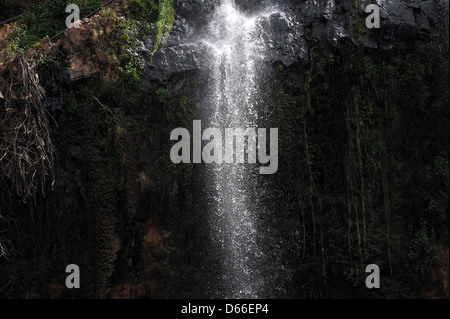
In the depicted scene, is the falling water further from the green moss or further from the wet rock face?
the green moss

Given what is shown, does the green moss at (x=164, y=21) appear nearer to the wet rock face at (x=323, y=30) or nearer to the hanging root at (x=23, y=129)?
the wet rock face at (x=323, y=30)

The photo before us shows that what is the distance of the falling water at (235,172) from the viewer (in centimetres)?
732

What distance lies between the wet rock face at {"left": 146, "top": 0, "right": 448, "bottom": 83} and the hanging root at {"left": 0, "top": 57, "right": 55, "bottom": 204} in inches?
77.1

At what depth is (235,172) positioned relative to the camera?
24.7ft

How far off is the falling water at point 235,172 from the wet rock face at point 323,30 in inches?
12.2

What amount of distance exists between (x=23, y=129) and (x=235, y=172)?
137 inches

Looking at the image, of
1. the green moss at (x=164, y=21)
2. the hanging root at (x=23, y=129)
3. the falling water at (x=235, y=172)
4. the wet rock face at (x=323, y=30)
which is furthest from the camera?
the green moss at (x=164, y=21)

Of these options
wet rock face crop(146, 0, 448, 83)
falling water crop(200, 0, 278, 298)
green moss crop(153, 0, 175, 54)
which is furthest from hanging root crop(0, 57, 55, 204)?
falling water crop(200, 0, 278, 298)

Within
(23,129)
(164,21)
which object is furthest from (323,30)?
(23,129)

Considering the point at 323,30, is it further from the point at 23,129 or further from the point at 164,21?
the point at 23,129

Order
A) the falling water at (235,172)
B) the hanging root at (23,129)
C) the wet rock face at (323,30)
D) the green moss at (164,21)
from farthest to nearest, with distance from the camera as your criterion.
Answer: the green moss at (164,21), the wet rock face at (323,30), the falling water at (235,172), the hanging root at (23,129)

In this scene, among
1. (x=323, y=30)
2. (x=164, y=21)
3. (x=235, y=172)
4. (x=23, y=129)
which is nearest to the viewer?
(x=23, y=129)

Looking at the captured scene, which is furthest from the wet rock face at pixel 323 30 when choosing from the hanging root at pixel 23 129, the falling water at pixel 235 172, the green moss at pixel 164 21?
the hanging root at pixel 23 129

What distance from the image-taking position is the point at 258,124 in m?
Result: 7.67
